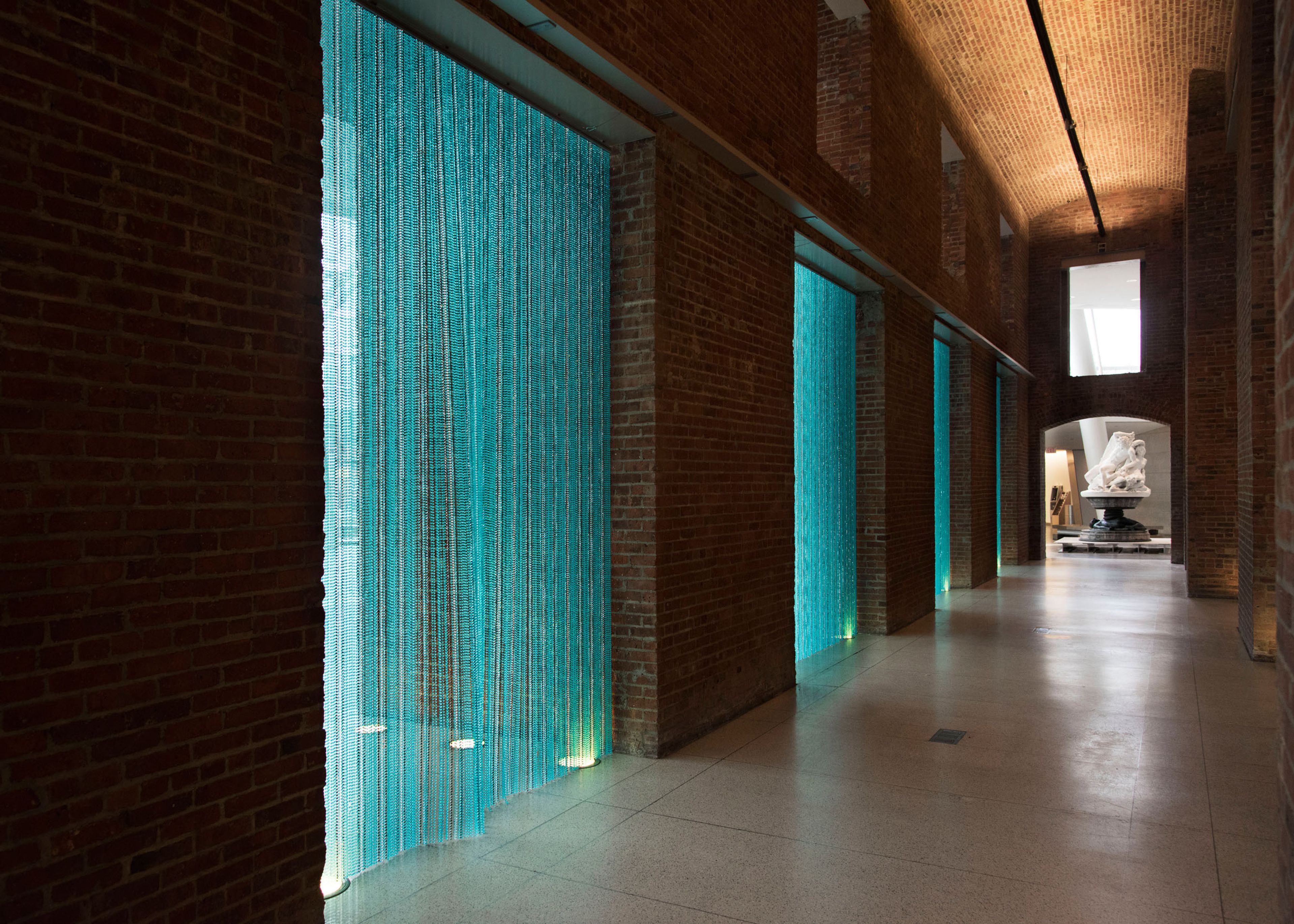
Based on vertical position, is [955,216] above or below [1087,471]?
above

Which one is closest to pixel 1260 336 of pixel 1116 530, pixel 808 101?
pixel 808 101

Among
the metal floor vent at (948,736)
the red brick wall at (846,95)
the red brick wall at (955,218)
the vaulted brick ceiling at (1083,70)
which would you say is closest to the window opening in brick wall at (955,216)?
the red brick wall at (955,218)

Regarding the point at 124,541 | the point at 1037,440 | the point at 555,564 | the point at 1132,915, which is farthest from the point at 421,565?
the point at 1037,440

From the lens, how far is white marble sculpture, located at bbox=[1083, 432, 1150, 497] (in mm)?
21062

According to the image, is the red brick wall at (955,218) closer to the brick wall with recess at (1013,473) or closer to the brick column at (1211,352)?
the brick column at (1211,352)

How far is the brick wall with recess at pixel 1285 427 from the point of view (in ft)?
6.35

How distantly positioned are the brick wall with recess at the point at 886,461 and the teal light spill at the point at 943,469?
7.98 feet

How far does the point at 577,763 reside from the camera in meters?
4.70

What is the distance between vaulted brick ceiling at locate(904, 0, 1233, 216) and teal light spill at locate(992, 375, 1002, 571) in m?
3.51

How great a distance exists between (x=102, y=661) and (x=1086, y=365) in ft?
96.1

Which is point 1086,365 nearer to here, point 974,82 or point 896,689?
point 974,82

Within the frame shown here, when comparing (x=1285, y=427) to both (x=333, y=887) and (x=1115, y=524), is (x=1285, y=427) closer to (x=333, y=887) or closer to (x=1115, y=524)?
(x=333, y=887)

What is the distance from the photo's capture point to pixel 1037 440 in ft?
56.7

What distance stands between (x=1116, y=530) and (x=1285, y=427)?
20060mm
